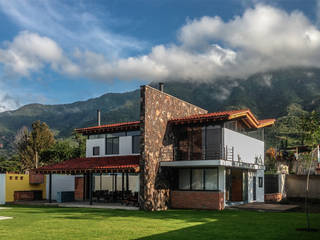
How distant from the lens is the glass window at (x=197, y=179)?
23844 mm

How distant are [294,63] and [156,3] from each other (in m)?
164

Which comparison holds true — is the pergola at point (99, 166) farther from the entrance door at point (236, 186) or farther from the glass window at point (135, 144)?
the entrance door at point (236, 186)

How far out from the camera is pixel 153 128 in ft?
76.9

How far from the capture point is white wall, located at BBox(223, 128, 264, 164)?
24.2 metres

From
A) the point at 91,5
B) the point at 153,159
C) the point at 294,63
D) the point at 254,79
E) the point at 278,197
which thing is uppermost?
the point at 294,63

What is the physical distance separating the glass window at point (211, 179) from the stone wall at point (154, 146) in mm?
2516

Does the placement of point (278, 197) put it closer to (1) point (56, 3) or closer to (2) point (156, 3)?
(2) point (156, 3)

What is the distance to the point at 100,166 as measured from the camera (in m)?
24.5

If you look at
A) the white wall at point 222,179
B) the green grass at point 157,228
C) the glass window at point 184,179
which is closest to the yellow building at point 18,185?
the glass window at point 184,179

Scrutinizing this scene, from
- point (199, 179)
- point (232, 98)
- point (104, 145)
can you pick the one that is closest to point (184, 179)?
point (199, 179)

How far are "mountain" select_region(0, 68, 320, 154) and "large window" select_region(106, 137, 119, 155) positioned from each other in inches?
2997

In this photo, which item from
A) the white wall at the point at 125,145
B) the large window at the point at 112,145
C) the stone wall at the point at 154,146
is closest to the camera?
the stone wall at the point at 154,146

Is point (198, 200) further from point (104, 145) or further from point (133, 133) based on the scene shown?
point (104, 145)

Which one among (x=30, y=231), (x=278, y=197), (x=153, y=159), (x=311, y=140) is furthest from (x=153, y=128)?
(x=311, y=140)
